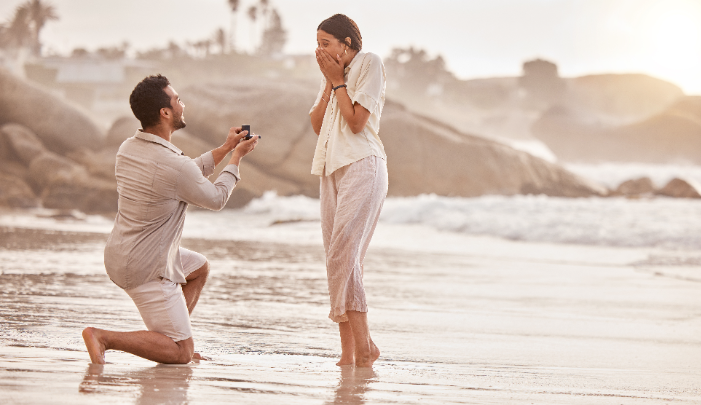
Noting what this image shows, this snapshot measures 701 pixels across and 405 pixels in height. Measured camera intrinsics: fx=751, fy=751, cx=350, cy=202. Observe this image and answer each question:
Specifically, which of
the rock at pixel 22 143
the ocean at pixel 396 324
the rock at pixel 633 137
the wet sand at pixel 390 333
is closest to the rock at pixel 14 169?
the rock at pixel 22 143

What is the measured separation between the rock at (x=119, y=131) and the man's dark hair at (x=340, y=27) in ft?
56.8

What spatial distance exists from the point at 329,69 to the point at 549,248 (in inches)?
291

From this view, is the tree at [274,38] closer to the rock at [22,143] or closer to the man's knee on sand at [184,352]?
the rock at [22,143]

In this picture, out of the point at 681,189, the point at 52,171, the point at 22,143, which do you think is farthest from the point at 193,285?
the point at 681,189

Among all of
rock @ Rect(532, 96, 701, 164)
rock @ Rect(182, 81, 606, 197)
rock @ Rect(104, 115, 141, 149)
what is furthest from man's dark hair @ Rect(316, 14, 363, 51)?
rock @ Rect(532, 96, 701, 164)

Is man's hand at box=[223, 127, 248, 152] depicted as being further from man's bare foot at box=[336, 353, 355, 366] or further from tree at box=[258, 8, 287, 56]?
tree at box=[258, 8, 287, 56]

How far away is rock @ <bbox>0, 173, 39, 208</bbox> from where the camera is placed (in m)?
15.9

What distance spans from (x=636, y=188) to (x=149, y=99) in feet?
72.9

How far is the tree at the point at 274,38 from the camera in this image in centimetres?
8856

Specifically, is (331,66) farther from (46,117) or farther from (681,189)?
(681,189)

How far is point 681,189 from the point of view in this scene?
20.8 metres

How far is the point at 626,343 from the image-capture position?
170 inches

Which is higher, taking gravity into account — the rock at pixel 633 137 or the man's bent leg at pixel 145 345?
the rock at pixel 633 137

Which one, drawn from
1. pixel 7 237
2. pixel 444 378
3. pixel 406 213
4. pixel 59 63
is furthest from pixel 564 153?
pixel 444 378
